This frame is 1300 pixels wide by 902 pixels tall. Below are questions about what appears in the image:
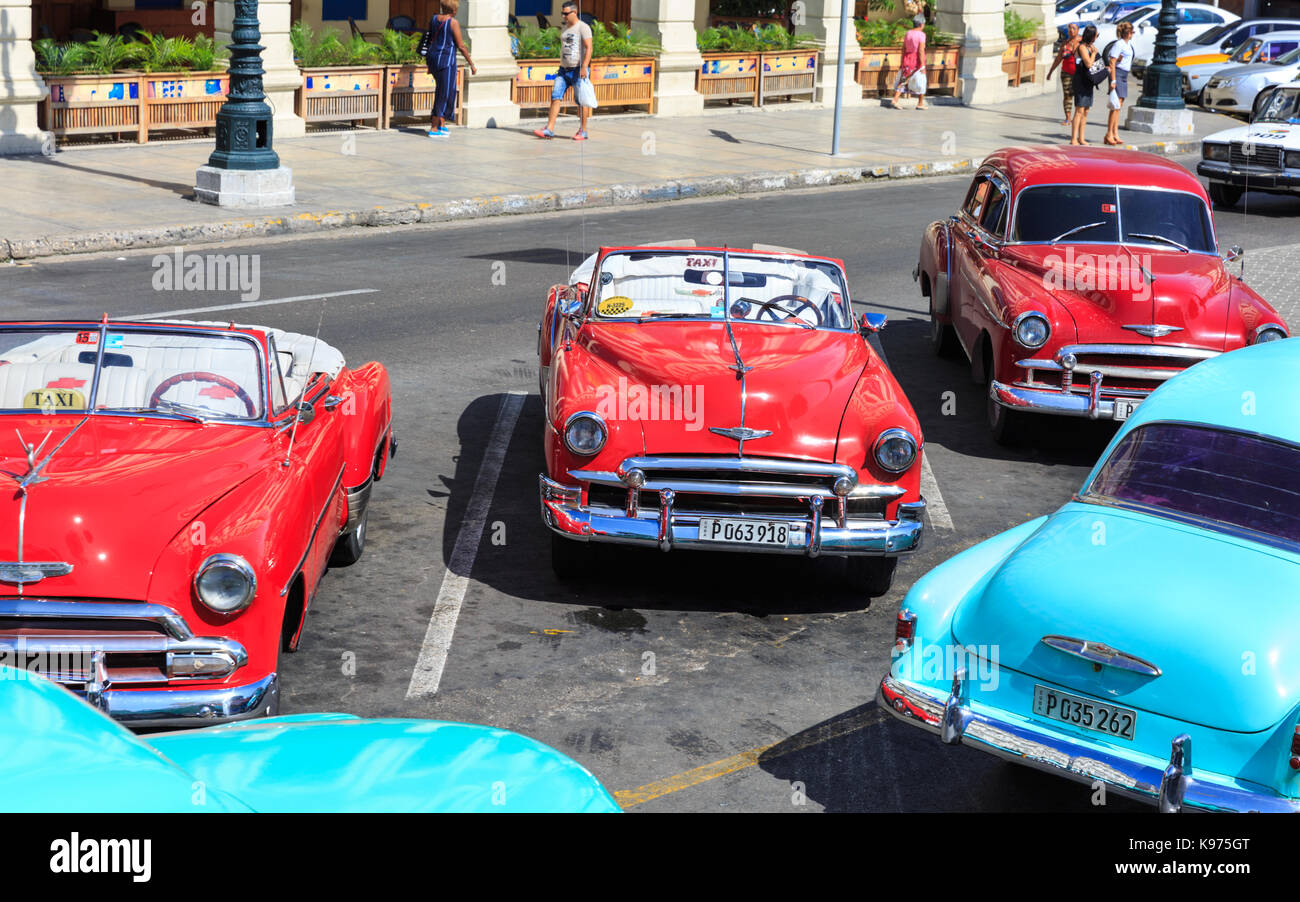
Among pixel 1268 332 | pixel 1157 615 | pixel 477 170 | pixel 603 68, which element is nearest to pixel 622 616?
pixel 1157 615

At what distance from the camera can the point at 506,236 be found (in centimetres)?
1708

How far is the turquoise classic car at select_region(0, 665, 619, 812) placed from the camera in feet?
10.6

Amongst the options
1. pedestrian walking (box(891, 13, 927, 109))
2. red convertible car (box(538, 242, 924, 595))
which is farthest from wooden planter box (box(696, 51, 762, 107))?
red convertible car (box(538, 242, 924, 595))

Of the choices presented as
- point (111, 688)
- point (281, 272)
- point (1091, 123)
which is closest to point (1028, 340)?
point (111, 688)

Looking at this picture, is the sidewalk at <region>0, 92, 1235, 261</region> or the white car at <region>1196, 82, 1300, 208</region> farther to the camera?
the white car at <region>1196, 82, 1300, 208</region>

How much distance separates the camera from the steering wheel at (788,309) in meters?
8.81

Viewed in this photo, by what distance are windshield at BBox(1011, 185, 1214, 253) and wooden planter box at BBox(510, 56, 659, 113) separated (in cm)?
1441

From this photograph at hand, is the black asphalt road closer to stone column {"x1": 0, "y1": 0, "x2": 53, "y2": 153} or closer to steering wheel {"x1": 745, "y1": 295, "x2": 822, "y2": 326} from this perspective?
steering wheel {"x1": 745, "y1": 295, "x2": 822, "y2": 326}

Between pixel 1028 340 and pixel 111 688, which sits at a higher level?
pixel 1028 340

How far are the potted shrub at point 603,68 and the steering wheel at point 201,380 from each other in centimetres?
1850

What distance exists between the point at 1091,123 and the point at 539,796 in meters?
27.6

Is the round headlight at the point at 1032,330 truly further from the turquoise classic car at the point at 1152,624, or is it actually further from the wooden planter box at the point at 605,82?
the wooden planter box at the point at 605,82
